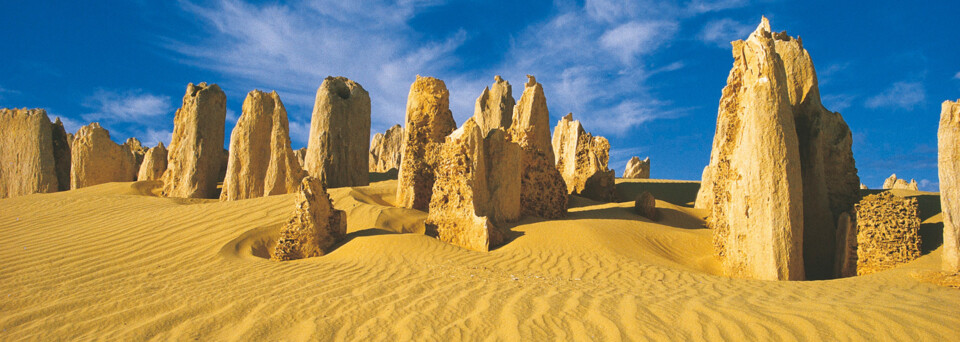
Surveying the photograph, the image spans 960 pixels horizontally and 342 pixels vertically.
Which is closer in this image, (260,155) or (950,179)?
(950,179)

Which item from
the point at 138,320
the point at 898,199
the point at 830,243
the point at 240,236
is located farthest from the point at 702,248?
the point at 138,320

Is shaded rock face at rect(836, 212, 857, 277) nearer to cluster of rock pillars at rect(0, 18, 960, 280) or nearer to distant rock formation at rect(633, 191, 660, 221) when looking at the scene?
cluster of rock pillars at rect(0, 18, 960, 280)

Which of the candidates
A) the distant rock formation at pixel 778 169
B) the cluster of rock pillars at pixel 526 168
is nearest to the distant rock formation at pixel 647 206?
the cluster of rock pillars at pixel 526 168

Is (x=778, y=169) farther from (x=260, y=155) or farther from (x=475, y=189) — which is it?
(x=260, y=155)

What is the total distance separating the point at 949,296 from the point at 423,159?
810cm

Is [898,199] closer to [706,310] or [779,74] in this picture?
[779,74]

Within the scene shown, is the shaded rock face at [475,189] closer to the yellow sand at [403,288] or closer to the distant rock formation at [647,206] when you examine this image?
the yellow sand at [403,288]

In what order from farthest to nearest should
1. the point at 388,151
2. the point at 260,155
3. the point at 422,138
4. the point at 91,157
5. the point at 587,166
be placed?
the point at 388,151 < the point at 91,157 < the point at 587,166 < the point at 260,155 < the point at 422,138

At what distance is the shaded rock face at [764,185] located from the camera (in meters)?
6.59

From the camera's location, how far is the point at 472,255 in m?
7.45

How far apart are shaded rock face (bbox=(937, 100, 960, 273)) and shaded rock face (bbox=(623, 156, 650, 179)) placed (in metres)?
22.3

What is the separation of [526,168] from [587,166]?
4.74 m

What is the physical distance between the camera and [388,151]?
1264 inches

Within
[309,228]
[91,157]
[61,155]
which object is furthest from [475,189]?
[61,155]
